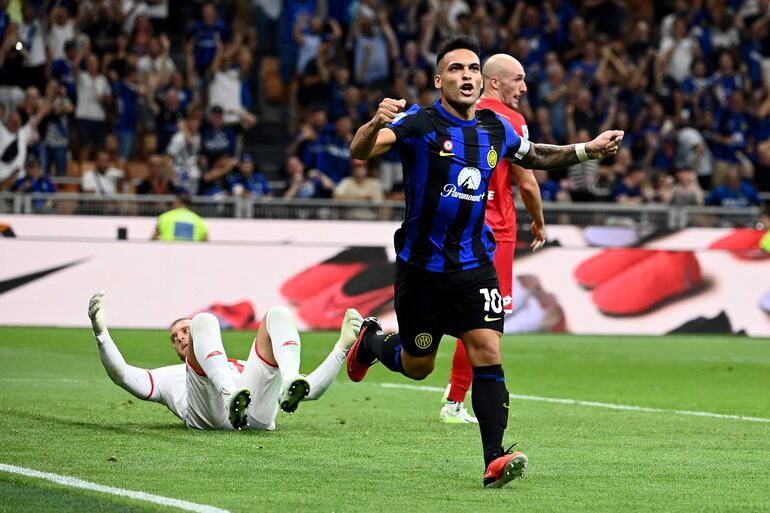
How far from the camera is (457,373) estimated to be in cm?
1027

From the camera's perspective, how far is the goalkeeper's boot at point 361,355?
883 centimetres

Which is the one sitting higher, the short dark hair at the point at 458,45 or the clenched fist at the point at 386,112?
the short dark hair at the point at 458,45

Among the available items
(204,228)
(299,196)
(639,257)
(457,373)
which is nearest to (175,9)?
(299,196)

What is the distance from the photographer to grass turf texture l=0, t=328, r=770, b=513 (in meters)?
6.56

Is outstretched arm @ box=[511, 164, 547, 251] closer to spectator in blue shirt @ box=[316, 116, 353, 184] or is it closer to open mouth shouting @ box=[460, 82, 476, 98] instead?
open mouth shouting @ box=[460, 82, 476, 98]

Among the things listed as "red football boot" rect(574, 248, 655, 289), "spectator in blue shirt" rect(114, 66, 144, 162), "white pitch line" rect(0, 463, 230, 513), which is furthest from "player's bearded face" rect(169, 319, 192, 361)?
"spectator in blue shirt" rect(114, 66, 144, 162)

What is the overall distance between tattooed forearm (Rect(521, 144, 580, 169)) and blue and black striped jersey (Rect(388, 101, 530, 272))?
346 mm

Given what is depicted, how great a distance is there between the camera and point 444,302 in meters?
7.32

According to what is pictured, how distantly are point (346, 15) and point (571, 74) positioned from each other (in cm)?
416

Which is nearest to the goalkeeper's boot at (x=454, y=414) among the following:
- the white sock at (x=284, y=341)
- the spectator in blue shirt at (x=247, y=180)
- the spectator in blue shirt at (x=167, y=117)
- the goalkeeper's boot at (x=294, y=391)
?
the white sock at (x=284, y=341)

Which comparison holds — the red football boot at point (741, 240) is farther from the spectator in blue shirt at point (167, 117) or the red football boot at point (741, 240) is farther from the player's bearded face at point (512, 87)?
the player's bearded face at point (512, 87)

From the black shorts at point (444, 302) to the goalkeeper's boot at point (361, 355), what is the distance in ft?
4.19

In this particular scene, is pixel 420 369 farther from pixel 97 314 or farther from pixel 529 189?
pixel 529 189

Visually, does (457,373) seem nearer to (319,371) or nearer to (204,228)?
(319,371)
